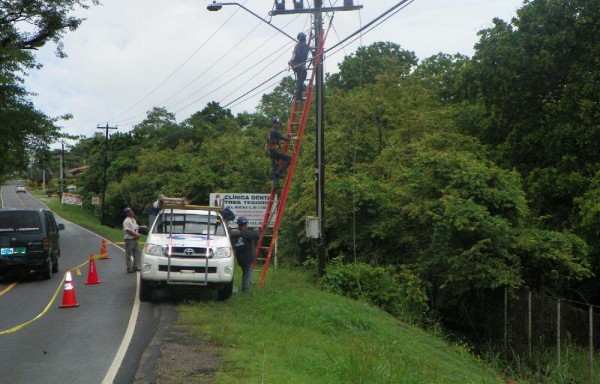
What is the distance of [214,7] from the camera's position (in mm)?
17906

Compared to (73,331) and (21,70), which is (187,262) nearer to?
(73,331)

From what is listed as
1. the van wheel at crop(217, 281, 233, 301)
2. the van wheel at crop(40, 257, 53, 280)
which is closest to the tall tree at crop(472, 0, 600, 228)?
the van wheel at crop(217, 281, 233, 301)

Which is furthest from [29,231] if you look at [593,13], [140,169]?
[140,169]

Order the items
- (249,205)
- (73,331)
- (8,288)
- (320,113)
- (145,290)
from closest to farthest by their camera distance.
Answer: (73,331), (145,290), (8,288), (320,113), (249,205)

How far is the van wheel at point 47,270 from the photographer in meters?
19.7

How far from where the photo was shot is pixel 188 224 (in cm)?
1566

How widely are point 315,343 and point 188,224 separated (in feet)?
18.6

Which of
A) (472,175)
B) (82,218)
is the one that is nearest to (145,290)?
(472,175)

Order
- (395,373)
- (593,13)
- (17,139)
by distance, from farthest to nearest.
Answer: (17,139), (593,13), (395,373)

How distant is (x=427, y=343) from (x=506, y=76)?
16587mm

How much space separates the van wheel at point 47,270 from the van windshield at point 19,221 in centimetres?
101

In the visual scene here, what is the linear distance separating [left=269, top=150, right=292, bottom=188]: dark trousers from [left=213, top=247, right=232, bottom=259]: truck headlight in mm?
4988

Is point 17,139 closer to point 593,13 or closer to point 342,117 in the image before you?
point 342,117

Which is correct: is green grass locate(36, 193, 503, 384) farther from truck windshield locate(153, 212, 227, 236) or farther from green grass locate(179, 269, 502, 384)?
truck windshield locate(153, 212, 227, 236)
